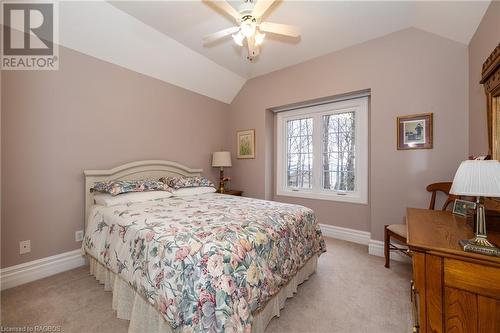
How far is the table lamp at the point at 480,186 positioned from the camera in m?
0.91

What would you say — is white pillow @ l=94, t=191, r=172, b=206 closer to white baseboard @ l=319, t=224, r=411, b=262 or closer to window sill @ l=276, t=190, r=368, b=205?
window sill @ l=276, t=190, r=368, b=205

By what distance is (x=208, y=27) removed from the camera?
8.67 ft

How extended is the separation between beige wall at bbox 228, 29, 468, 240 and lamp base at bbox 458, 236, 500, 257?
6.11 feet

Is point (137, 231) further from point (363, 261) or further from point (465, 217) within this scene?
point (363, 261)

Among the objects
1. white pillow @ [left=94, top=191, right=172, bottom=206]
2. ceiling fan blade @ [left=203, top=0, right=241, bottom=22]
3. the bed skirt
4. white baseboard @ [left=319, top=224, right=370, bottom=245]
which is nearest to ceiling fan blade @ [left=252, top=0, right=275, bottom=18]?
ceiling fan blade @ [left=203, top=0, right=241, bottom=22]

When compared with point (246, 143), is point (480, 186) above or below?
below

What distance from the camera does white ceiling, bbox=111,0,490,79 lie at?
83.4 inches

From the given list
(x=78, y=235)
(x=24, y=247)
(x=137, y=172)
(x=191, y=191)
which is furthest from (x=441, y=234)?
(x=24, y=247)

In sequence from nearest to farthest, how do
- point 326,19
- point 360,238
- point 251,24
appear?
point 251,24, point 326,19, point 360,238

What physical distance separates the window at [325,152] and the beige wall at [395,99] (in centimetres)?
25

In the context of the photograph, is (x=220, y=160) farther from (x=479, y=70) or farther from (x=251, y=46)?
(x=479, y=70)

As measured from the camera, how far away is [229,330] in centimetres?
107

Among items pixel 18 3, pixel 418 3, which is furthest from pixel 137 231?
pixel 418 3

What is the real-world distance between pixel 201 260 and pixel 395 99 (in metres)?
2.93
